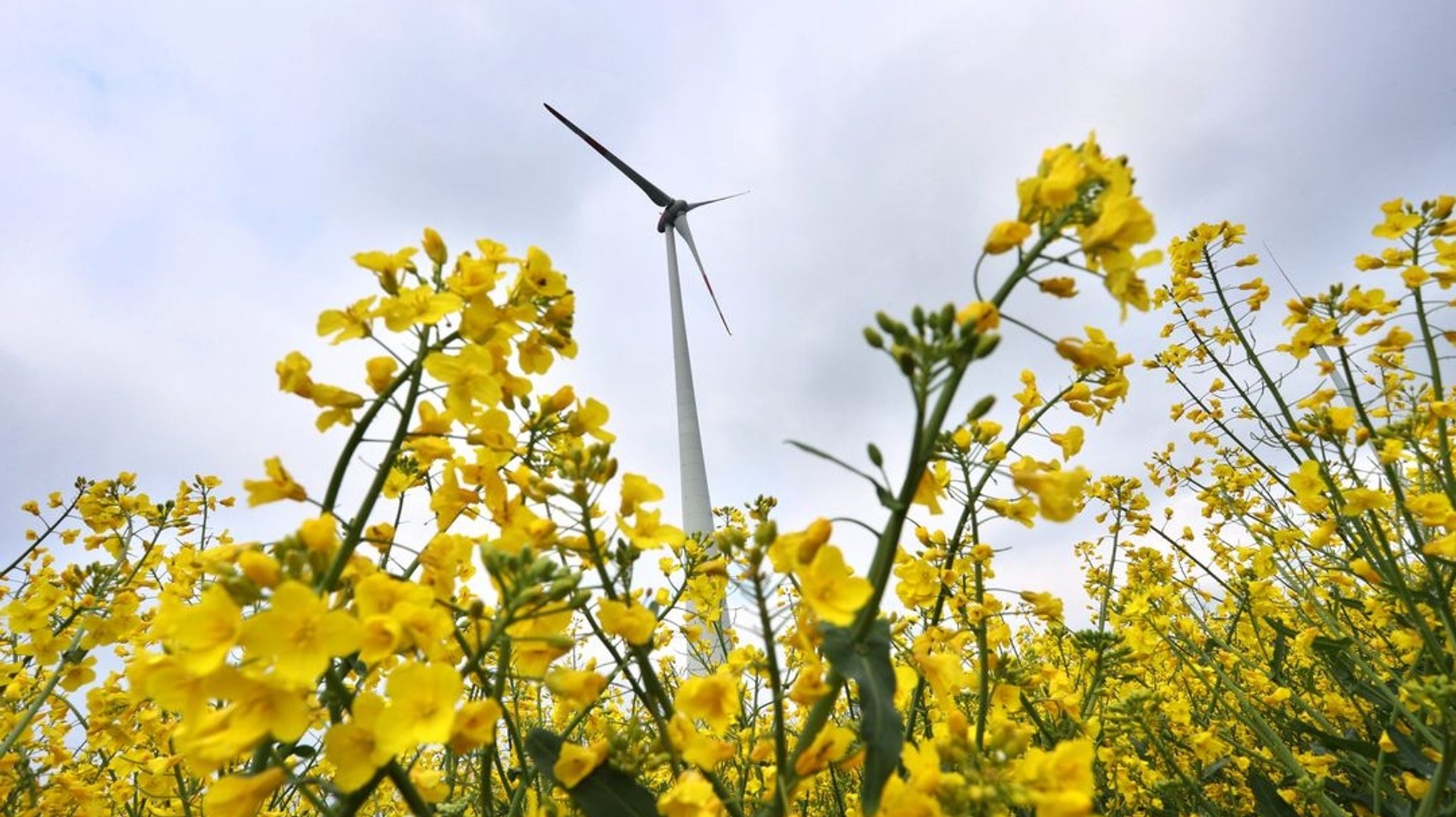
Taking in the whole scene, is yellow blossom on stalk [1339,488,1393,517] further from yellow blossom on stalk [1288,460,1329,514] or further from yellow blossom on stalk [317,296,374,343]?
yellow blossom on stalk [317,296,374,343]

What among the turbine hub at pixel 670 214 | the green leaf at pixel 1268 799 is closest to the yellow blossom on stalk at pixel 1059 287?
the green leaf at pixel 1268 799

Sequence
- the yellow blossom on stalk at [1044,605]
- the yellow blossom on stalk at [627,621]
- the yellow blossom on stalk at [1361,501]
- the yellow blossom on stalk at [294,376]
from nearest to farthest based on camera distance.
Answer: the yellow blossom on stalk at [627,621] → the yellow blossom on stalk at [294,376] → the yellow blossom on stalk at [1044,605] → the yellow blossom on stalk at [1361,501]

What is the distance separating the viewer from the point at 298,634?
102 cm

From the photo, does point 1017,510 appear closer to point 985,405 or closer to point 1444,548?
point 985,405

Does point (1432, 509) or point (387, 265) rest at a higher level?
point (387, 265)

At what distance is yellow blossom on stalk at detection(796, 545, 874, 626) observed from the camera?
1.10 metres

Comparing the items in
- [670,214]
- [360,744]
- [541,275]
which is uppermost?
[670,214]

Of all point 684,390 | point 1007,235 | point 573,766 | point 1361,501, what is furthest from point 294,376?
point 684,390

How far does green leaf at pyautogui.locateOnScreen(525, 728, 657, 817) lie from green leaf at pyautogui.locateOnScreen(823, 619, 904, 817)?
415 millimetres

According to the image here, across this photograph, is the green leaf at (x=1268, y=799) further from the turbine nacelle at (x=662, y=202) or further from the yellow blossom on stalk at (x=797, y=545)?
the turbine nacelle at (x=662, y=202)

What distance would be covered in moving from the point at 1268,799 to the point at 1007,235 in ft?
11.5

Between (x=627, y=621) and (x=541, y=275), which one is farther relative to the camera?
(x=541, y=275)

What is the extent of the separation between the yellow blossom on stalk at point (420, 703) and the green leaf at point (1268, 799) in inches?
151

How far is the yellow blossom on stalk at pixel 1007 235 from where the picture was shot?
131 cm
